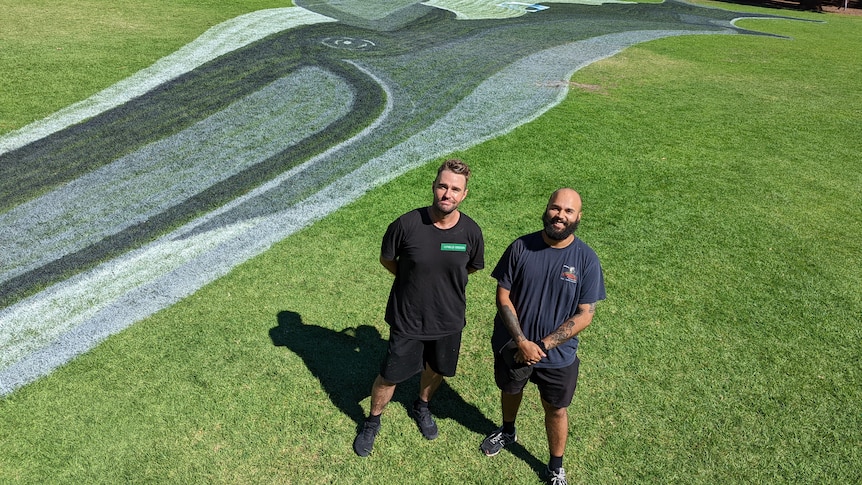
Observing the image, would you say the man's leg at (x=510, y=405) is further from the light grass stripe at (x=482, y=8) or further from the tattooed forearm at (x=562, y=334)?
the light grass stripe at (x=482, y=8)

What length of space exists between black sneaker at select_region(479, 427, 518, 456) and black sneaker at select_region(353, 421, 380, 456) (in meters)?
0.83

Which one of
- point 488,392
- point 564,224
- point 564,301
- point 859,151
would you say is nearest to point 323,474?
point 488,392

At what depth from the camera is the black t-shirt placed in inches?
176

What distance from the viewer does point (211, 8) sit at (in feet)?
60.7

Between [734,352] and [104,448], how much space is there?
5526 mm

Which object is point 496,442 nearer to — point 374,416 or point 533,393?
point 533,393

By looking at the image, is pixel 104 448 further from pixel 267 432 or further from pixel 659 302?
pixel 659 302

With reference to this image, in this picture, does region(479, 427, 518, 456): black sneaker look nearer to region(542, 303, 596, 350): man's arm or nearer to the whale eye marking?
region(542, 303, 596, 350): man's arm

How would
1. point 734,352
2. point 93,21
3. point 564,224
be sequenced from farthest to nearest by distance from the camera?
point 93,21
point 734,352
point 564,224

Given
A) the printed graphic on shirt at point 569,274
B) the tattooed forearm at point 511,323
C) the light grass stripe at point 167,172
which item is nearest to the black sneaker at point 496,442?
the tattooed forearm at point 511,323

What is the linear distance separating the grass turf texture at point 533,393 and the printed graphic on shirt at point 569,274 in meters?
1.60

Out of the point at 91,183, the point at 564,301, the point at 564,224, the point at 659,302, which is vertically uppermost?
the point at 564,224

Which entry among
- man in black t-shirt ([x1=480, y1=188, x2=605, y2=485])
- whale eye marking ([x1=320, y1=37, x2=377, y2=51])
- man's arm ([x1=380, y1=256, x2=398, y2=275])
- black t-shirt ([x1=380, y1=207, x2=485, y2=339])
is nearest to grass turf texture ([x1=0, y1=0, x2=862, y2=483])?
man in black t-shirt ([x1=480, y1=188, x2=605, y2=485])

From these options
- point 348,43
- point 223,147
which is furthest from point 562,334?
point 348,43
